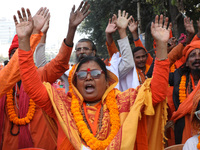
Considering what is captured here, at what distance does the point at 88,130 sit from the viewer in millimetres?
2260

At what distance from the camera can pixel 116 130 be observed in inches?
89.7

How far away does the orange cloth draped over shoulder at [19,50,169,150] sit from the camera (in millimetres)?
2133

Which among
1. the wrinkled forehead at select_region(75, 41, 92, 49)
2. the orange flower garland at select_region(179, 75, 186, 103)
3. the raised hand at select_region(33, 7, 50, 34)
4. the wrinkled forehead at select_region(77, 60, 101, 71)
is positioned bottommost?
the orange flower garland at select_region(179, 75, 186, 103)

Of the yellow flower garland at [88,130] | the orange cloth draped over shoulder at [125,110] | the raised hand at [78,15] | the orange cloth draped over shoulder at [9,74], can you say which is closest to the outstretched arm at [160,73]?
the orange cloth draped over shoulder at [125,110]

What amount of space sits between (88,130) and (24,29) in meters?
1.12

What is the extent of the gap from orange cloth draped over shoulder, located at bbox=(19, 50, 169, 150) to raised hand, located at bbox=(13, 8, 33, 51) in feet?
0.24

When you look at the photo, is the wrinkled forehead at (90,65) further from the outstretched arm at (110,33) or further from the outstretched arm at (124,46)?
the outstretched arm at (110,33)

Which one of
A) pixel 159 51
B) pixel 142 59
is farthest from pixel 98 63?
pixel 142 59

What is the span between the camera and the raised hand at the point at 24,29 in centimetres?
214

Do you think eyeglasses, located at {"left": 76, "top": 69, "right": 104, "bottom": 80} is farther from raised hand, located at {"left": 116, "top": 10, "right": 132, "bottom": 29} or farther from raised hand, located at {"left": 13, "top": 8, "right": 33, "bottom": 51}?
raised hand, located at {"left": 116, "top": 10, "right": 132, "bottom": 29}

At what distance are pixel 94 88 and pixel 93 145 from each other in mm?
595

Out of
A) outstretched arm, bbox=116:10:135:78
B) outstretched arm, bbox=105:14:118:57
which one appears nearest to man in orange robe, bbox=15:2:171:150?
outstretched arm, bbox=116:10:135:78

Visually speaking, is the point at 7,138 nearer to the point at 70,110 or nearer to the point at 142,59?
the point at 70,110

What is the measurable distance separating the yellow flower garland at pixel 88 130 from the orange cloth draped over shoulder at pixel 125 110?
42 mm
